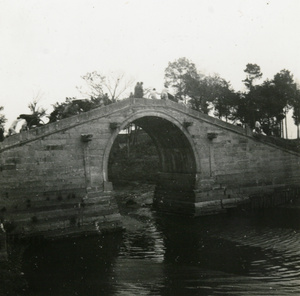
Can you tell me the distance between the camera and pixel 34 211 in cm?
1477

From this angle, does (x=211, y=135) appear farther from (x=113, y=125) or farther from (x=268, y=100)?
(x=268, y=100)

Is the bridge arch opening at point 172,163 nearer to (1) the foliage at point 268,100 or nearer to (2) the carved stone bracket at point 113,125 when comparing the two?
(2) the carved stone bracket at point 113,125

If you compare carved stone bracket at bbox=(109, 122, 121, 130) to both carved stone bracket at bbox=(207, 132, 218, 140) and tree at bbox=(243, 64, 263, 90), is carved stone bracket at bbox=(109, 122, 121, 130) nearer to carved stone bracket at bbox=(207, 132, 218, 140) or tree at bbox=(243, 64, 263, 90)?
carved stone bracket at bbox=(207, 132, 218, 140)

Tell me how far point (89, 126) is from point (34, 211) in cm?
406

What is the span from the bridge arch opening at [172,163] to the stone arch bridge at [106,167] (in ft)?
0.17

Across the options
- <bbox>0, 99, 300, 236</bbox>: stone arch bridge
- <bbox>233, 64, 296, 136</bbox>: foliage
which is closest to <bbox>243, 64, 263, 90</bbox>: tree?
<bbox>233, 64, 296, 136</bbox>: foliage

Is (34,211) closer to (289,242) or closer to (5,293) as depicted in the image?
(5,293)

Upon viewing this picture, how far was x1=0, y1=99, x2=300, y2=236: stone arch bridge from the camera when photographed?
1468 centimetres

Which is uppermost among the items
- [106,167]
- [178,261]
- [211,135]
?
[211,135]

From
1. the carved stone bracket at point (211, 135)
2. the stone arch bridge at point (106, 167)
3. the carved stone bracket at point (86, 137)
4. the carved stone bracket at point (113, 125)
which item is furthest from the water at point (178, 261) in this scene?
the carved stone bracket at point (113, 125)

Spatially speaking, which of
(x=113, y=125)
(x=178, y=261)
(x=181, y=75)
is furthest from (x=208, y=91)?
(x=178, y=261)

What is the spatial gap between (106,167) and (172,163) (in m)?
5.84

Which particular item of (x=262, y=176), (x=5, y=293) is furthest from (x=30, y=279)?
(x=262, y=176)

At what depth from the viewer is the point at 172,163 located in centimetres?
2155
